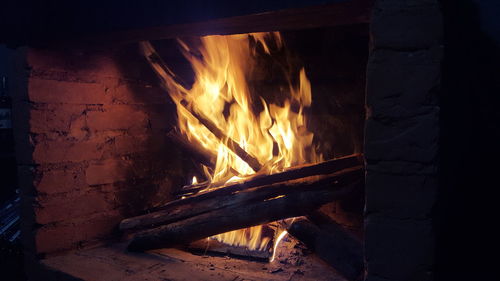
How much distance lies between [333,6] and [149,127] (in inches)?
91.9

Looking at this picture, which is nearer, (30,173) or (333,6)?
(333,6)

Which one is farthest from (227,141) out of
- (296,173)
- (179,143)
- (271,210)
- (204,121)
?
(271,210)

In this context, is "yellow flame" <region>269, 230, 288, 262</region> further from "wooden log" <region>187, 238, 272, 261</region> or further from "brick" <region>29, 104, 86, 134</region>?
"brick" <region>29, 104, 86, 134</region>

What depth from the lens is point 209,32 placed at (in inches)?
94.7

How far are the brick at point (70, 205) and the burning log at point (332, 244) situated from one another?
65.6 inches

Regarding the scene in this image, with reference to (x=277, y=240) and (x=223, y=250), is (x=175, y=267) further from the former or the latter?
(x=277, y=240)

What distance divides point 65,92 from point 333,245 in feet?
7.87

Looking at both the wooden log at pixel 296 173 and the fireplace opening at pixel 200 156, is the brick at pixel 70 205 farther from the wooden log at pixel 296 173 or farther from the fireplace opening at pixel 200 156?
the wooden log at pixel 296 173

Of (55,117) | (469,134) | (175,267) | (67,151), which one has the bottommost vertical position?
(175,267)

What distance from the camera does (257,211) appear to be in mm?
2760

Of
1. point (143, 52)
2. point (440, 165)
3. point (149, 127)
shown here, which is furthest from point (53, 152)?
point (440, 165)

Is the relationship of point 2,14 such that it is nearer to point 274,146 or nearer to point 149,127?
point 149,127

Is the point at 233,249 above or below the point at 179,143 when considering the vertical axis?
below

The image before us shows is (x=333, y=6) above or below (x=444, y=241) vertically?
above
